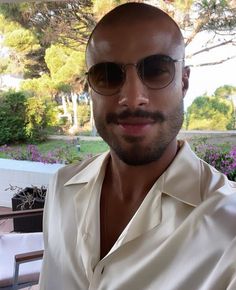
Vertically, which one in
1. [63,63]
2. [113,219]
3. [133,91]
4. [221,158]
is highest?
[63,63]

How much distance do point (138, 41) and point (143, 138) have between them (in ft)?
0.73

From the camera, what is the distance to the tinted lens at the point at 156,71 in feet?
2.74

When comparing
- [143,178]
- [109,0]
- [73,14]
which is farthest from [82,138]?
[143,178]

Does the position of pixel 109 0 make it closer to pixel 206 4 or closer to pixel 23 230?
pixel 206 4

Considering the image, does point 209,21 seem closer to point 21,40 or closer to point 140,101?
point 21,40

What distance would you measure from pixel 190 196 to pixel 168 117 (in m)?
0.19

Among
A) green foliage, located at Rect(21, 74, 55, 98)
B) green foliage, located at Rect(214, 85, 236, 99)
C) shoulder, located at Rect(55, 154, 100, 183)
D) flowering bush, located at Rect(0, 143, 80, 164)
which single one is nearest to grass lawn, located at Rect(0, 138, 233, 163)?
flowering bush, located at Rect(0, 143, 80, 164)

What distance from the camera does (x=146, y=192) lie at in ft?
3.03

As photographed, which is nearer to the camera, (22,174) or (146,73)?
(146,73)

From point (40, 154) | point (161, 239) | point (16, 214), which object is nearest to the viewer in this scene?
point (161, 239)

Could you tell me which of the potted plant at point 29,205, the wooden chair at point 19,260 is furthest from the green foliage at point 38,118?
the wooden chair at point 19,260

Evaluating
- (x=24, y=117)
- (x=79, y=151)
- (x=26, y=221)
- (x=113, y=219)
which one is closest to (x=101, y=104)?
(x=113, y=219)

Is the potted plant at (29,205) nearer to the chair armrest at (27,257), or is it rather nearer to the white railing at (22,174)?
the white railing at (22,174)

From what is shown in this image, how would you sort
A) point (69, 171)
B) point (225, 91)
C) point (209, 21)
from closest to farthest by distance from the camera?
point (69, 171), point (209, 21), point (225, 91)
